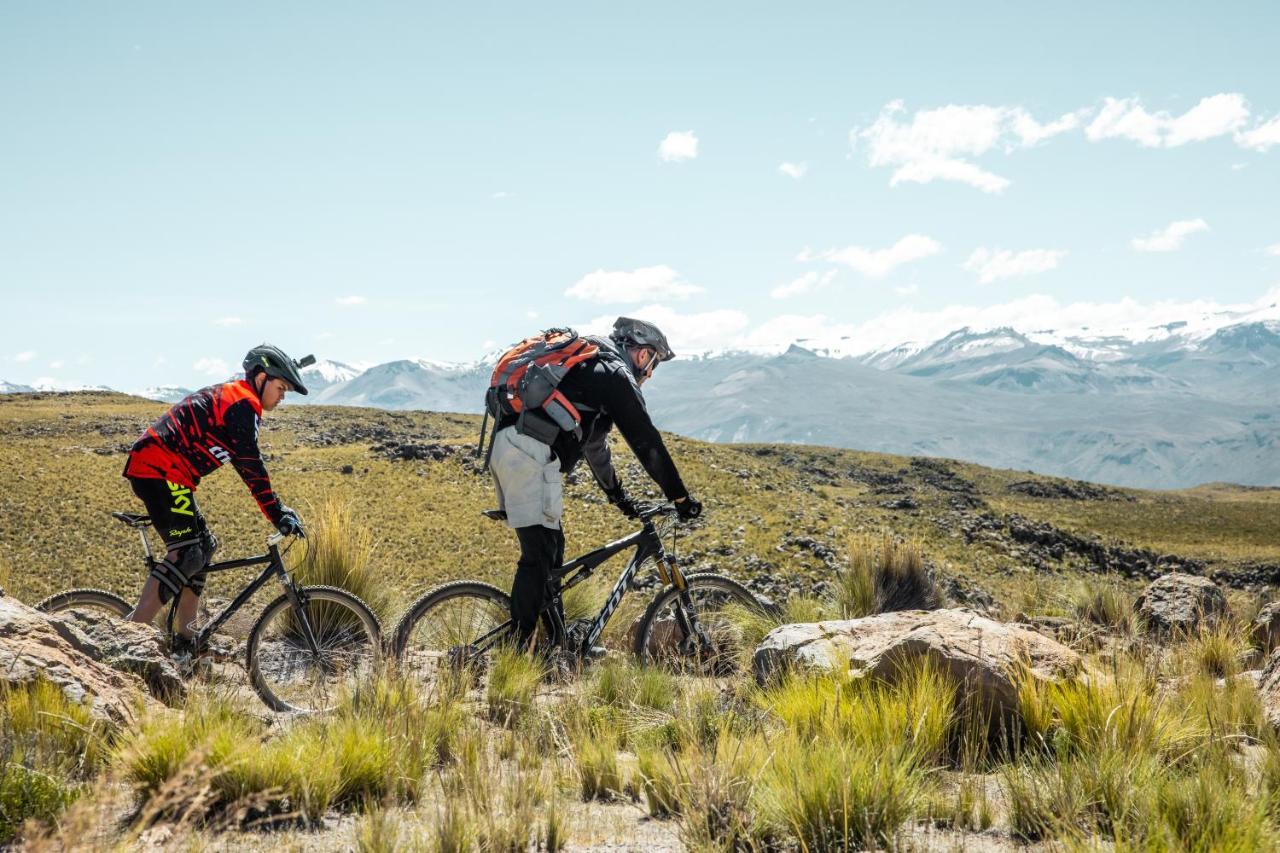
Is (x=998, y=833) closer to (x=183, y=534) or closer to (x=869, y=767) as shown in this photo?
(x=869, y=767)

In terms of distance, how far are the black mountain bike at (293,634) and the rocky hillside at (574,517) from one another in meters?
2.09

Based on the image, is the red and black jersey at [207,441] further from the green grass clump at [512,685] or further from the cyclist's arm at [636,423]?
the cyclist's arm at [636,423]

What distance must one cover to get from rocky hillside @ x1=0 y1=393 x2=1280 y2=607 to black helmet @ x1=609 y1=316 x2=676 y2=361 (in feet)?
10.2

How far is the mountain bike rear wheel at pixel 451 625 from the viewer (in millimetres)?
5898

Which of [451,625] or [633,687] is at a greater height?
[451,625]

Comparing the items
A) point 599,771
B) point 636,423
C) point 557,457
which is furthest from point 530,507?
point 599,771

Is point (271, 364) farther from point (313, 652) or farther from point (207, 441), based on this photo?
point (313, 652)

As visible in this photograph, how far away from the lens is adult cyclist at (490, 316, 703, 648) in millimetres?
5508

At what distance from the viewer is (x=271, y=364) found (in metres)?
5.86

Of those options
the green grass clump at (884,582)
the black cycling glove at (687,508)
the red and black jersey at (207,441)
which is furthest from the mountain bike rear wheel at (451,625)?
the green grass clump at (884,582)

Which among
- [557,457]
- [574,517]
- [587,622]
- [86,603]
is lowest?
[574,517]

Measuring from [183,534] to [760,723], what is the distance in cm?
402

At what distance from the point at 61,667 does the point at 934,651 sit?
476 centimetres

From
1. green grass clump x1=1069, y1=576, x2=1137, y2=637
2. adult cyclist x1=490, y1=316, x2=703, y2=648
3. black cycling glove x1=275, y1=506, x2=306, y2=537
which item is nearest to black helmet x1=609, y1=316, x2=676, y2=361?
adult cyclist x1=490, y1=316, x2=703, y2=648
